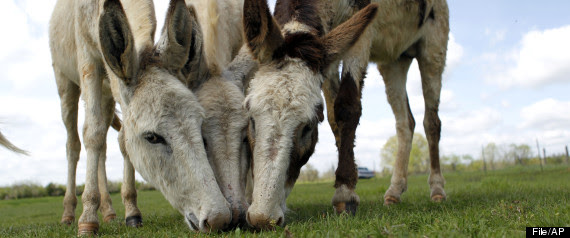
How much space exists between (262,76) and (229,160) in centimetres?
71

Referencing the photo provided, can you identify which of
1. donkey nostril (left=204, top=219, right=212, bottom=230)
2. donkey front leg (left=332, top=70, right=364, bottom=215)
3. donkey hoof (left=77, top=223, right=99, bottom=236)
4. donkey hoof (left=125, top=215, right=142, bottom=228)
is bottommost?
donkey hoof (left=125, top=215, right=142, bottom=228)

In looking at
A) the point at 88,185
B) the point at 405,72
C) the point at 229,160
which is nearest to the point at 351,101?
the point at 229,160

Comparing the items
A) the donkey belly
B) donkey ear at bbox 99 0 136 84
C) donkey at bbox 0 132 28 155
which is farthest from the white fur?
donkey at bbox 0 132 28 155

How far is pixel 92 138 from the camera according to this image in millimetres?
4031

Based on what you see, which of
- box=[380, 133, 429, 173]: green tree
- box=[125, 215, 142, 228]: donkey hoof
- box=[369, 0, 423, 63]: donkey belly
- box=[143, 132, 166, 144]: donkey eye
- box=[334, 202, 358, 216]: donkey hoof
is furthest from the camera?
box=[380, 133, 429, 173]: green tree

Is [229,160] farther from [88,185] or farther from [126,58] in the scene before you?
[88,185]

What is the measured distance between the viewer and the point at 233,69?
408 cm

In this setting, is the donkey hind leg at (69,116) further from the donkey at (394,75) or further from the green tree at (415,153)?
the green tree at (415,153)

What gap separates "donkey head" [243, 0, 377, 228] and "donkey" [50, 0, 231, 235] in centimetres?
34

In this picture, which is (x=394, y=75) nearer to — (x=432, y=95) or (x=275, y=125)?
(x=432, y=95)

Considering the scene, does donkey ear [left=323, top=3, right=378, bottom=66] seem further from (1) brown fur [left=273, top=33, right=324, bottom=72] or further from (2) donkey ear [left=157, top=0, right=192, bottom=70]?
(2) donkey ear [left=157, top=0, right=192, bottom=70]

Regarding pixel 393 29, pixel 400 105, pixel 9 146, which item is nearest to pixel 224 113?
pixel 393 29

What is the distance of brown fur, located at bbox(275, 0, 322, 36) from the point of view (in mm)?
4031

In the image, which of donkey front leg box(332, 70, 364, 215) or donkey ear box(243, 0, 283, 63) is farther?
donkey front leg box(332, 70, 364, 215)
